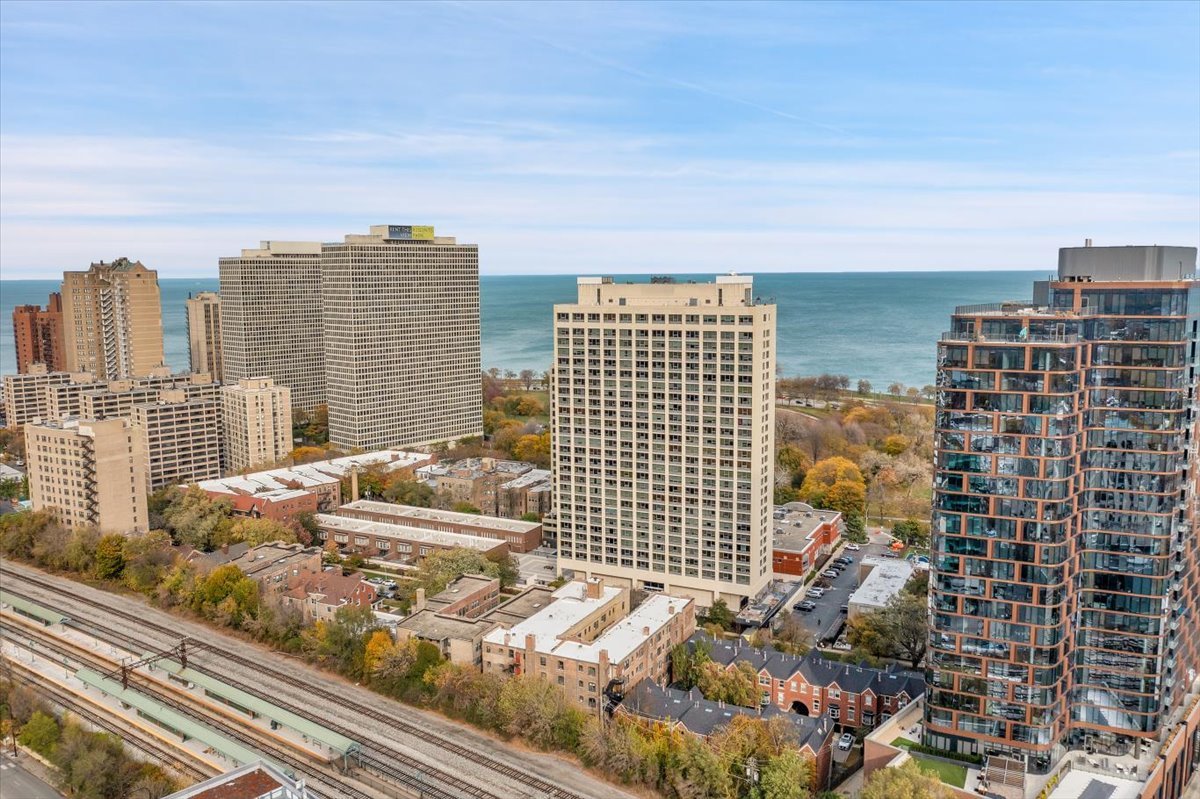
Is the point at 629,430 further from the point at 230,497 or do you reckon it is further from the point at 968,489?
the point at 230,497

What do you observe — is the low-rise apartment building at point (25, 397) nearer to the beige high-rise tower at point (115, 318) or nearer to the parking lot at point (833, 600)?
the beige high-rise tower at point (115, 318)

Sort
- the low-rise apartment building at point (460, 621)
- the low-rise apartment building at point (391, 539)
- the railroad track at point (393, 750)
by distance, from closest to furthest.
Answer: the railroad track at point (393, 750)
the low-rise apartment building at point (460, 621)
the low-rise apartment building at point (391, 539)

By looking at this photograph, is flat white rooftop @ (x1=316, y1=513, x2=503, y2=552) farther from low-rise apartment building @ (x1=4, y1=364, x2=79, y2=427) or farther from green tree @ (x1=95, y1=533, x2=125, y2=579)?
low-rise apartment building @ (x1=4, y1=364, x2=79, y2=427)

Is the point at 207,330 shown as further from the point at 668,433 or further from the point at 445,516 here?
the point at 668,433

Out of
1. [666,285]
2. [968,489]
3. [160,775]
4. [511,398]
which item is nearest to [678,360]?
[666,285]

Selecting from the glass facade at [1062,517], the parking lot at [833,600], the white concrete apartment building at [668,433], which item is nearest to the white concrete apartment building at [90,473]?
the white concrete apartment building at [668,433]

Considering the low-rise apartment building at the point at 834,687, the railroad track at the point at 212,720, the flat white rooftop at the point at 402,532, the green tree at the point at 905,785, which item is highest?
the green tree at the point at 905,785

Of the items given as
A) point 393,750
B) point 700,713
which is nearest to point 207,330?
point 393,750
